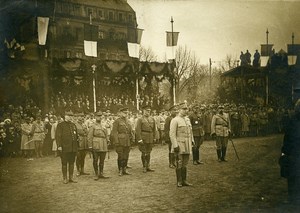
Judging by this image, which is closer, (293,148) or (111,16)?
(293,148)

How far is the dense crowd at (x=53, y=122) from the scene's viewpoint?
6559 millimetres

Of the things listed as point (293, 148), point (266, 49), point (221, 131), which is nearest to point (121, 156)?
point (221, 131)

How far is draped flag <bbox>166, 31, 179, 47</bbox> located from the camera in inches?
212

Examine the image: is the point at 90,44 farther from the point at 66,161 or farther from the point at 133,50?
the point at 66,161

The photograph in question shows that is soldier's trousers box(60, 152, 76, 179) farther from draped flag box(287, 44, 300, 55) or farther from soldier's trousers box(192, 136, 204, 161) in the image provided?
draped flag box(287, 44, 300, 55)

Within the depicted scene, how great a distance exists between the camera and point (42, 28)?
6.51m

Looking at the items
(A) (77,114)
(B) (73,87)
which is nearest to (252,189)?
(A) (77,114)

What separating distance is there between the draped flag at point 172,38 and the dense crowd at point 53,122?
212cm

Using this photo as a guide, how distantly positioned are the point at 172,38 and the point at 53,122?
4103mm

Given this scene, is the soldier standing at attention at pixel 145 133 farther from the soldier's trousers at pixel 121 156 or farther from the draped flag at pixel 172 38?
the draped flag at pixel 172 38

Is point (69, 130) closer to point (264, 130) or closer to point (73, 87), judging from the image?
point (73, 87)

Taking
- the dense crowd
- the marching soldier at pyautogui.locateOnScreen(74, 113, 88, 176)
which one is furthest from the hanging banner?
the marching soldier at pyautogui.locateOnScreen(74, 113, 88, 176)

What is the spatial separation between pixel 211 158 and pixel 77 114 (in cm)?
289

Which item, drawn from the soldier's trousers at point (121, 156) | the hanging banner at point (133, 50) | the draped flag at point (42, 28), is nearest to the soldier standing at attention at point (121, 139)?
the soldier's trousers at point (121, 156)
